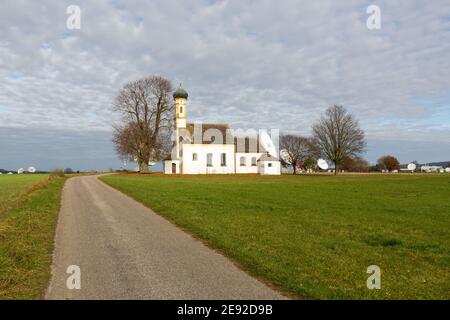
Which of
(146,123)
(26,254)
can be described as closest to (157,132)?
(146,123)

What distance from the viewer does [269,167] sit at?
7644cm

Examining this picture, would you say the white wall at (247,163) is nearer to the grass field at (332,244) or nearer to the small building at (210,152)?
the small building at (210,152)

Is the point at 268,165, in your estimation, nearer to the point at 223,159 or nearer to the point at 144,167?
the point at 223,159

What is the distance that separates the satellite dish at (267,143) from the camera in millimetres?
82000

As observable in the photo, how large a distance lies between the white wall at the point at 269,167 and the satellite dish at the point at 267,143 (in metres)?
4.22

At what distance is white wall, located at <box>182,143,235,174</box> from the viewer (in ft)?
235

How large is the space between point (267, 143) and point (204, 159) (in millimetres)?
19386

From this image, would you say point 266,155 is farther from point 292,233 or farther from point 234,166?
point 292,233

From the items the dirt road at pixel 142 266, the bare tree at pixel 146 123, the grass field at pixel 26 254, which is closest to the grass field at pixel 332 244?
the dirt road at pixel 142 266

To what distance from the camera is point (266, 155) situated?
77688 millimetres

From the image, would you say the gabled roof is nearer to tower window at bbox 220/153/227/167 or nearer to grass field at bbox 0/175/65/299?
tower window at bbox 220/153/227/167

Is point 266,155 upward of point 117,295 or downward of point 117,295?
upward

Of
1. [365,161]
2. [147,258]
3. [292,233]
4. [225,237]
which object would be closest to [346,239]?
[292,233]
